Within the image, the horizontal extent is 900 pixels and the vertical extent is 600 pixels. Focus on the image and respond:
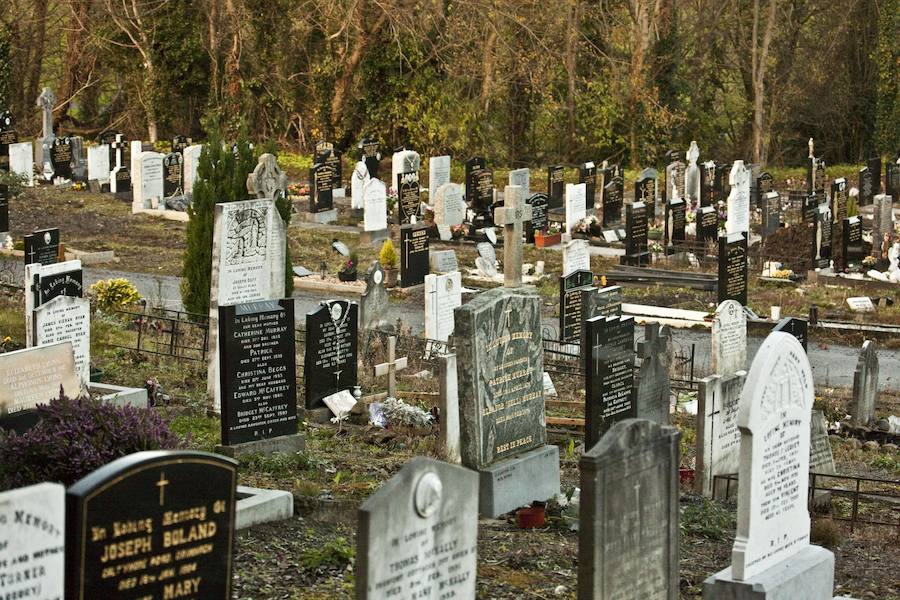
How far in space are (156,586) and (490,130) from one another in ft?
109

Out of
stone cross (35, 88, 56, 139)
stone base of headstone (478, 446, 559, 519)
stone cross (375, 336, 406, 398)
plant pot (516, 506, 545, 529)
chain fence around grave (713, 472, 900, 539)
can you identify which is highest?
stone cross (35, 88, 56, 139)

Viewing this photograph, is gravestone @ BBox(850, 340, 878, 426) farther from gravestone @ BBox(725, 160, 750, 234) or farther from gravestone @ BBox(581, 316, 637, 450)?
gravestone @ BBox(725, 160, 750, 234)

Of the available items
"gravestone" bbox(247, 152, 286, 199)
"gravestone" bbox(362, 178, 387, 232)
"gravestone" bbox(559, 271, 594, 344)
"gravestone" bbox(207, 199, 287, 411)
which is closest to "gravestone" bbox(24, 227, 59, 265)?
"gravestone" bbox(247, 152, 286, 199)

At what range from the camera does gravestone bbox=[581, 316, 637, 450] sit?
1270 centimetres

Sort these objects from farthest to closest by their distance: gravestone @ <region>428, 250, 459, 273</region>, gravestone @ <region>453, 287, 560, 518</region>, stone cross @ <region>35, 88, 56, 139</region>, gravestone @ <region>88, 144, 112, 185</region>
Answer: stone cross @ <region>35, 88, 56, 139</region>, gravestone @ <region>88, 144, 112, 185</region>, gravestone @ <region>428, 250, 459, 273</region>, gravestone @ <region>453, 287, 560, 518</region>

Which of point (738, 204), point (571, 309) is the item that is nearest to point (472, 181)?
point (738, 204)

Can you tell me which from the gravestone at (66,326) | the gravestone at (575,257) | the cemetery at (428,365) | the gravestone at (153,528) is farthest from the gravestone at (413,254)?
the gravestone at (153,528)

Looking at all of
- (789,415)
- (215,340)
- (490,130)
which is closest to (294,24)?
(490,130)

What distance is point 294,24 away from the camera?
1502 inches

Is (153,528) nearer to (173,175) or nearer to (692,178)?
(173,175)

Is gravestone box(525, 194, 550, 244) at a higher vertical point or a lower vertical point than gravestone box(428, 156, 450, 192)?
lower

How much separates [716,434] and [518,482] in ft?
7.72

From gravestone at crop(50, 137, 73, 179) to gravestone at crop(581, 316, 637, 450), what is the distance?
20.2 meters

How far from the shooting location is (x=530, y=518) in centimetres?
1047
